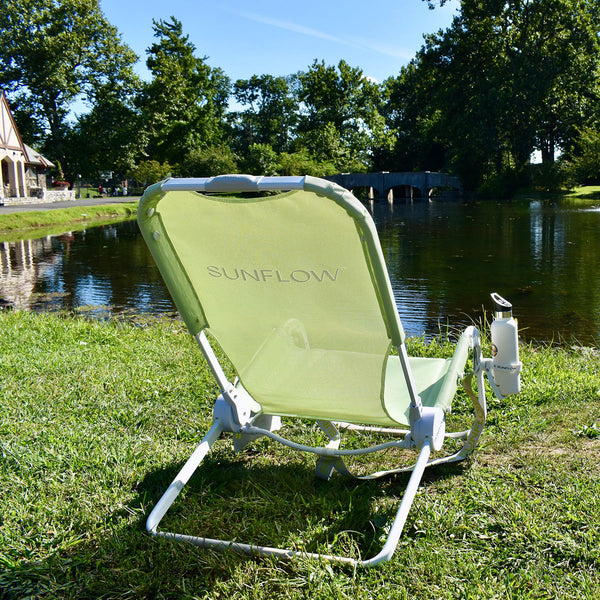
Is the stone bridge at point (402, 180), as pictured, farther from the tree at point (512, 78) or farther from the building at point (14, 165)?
the building at point (14, 165)

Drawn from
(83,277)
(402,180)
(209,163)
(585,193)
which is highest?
(209,163)

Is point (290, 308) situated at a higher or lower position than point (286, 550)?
higher

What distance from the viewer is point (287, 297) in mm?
2158

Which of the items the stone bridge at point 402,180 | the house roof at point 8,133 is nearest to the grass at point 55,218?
the house roof at point 8,133

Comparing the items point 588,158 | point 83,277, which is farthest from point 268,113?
point 83,277

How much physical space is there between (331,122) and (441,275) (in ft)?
151

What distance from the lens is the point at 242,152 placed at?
204ft

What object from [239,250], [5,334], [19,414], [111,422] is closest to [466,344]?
[239,250]

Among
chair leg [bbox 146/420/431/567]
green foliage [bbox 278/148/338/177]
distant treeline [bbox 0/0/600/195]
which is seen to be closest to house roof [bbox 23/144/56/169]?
distant treeline [bbox 0/0/600/195]

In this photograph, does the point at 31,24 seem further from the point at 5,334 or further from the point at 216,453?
the point at 216,453

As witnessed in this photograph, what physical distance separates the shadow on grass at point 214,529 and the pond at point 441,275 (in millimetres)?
5126

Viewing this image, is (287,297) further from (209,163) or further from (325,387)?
(209,163)

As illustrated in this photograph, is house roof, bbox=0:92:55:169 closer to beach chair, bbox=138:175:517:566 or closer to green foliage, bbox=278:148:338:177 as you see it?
green foliage, bbox=278:148:338:177

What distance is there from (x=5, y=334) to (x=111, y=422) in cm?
281
